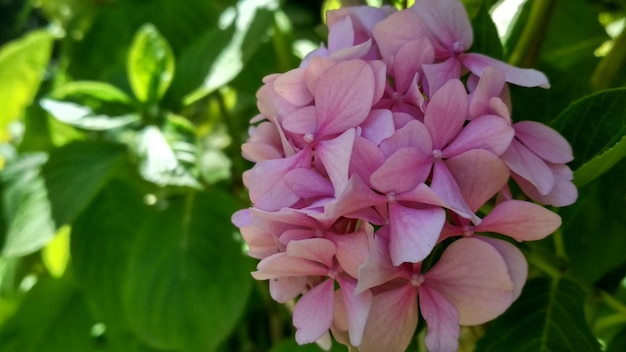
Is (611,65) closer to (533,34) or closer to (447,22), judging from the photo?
(533,34)

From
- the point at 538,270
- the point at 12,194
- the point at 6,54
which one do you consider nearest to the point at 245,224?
the point at 538,270

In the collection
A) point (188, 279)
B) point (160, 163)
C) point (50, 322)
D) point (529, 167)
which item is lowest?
point (50, 322)

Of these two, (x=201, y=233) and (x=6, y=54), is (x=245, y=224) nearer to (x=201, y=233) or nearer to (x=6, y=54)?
(x=201, y=233)

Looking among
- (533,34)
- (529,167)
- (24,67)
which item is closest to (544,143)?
(529,167)

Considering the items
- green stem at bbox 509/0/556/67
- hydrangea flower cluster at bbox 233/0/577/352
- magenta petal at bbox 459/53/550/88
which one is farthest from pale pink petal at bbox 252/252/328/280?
green stem at bbox 509/0/556/67

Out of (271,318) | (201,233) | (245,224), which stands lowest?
(271,318)

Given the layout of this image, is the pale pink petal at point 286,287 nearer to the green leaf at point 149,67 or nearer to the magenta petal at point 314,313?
the magenta petal at point 314,313

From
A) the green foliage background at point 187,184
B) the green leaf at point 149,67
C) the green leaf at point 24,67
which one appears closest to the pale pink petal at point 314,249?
the green foliage background at point 187,184
